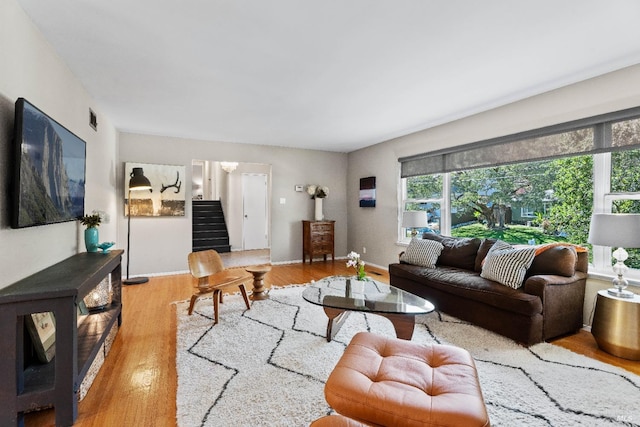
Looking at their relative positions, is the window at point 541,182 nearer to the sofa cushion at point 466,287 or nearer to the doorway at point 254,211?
the sofa cushion at point 466,287

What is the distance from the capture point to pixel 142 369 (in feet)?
7.28

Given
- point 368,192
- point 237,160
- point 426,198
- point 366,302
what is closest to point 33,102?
point 366,302

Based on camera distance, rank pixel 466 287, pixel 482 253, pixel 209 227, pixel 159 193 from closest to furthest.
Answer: pixel 466 287, pixel 482 253, pixel 159 193, pixel 209 227

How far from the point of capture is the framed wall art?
1.80 metres

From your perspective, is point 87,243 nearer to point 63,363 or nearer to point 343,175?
point 63,363

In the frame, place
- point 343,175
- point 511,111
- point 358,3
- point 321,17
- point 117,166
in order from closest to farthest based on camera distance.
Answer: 1. point 358,3
2. point 321,17
3. point 511,111
4. point 117,166
5. point 343,175

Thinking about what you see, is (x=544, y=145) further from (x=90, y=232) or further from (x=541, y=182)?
(x=90, y=232)

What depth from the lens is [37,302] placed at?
1.59 metres

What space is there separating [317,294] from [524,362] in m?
1.66

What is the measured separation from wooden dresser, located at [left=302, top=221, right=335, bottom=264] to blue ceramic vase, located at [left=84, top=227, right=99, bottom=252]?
3671mm

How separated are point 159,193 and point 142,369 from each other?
11.2ft

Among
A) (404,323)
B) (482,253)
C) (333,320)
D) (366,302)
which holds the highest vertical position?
(482,253)

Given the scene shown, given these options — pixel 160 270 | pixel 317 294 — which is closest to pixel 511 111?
pixel 317 294

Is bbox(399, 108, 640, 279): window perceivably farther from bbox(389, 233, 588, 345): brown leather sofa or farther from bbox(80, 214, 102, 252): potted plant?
bbox(80, 214, 102, 252): potted plant
